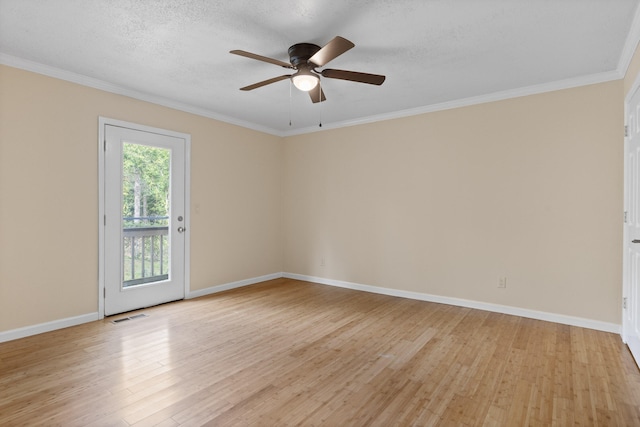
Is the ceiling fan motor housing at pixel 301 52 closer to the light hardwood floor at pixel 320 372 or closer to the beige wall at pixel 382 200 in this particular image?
the beige wall at pixel 382 200

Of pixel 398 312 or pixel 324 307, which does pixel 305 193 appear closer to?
pixel 324 307

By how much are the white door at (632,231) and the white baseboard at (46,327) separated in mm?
4956

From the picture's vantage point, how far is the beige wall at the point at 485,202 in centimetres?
334

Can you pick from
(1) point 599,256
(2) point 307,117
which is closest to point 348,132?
(2) point 307,117

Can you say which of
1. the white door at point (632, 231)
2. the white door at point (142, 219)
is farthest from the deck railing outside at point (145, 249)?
the white door at point (632, 231)

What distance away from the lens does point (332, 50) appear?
233cm

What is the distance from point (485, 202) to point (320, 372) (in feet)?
9.14

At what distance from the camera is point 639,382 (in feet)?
7.61

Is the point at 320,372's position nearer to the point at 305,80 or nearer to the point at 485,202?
the point at 305,80

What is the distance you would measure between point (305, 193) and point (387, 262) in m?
1.82

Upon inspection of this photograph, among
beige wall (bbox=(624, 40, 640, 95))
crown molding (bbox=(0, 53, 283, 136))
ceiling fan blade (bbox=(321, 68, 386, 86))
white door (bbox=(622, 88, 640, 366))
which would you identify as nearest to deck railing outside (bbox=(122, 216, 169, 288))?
crown molding (bbox=(0, 53, 283, 136))

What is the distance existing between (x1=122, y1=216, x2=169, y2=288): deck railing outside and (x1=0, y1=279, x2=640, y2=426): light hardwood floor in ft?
1.58

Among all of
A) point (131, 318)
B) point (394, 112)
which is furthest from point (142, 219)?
point (394, 112)

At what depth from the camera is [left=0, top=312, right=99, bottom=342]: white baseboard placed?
301 cm
